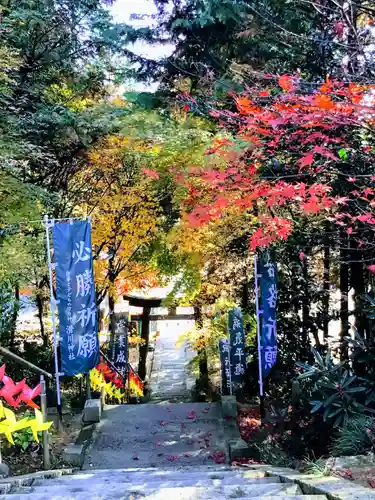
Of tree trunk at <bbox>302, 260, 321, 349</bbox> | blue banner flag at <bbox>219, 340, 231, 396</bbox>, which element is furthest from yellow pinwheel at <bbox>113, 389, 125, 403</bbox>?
tree trunk at <bbox>302, 260, 321, 349</bbox>

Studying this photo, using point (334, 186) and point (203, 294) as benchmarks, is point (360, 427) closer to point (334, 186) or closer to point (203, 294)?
point (334, 186)

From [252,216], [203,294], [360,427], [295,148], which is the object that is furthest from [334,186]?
[203,294]

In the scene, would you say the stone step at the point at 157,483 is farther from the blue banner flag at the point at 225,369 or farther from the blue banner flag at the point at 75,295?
the blue banner flag at the point at 225,369

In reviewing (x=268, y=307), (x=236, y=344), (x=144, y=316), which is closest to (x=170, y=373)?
(x=144, y=316)

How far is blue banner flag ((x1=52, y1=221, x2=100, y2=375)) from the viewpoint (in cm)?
751

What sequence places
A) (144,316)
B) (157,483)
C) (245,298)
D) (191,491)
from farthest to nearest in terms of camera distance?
(144,316)
(245,298)
(157,483)
(191,491)

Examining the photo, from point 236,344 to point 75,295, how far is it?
3.96m

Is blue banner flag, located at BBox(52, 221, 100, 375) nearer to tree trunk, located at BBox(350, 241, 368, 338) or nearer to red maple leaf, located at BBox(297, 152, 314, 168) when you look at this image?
red maple leaf, located at BBox(297, 152, 314, 168)

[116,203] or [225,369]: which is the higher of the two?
[116,203]

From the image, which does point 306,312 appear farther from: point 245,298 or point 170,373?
point 170,373

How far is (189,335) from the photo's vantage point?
11.5 m

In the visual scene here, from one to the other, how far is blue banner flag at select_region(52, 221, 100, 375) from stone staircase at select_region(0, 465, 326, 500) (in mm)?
2583

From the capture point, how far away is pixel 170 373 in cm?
1709

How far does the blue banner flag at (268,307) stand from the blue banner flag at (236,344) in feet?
4.18
